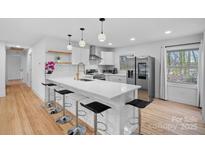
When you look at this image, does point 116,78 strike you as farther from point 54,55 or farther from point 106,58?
point 54,55

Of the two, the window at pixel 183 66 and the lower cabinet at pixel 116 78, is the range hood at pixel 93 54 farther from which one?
the window at pixel 183 66

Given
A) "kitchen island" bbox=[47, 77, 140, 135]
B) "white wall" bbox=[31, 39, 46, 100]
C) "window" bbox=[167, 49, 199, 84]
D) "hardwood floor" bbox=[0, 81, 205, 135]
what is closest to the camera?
"kitchen island" bbox=[47, 77, 140, 135]

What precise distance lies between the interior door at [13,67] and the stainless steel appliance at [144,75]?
995 cm

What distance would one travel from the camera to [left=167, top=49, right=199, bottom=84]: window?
13.0ft

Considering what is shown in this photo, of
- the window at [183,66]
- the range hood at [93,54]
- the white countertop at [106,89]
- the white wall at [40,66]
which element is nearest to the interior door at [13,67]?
the white wall at [40,66]

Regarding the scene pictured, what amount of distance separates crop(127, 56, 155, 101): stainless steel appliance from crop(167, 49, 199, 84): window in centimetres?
70

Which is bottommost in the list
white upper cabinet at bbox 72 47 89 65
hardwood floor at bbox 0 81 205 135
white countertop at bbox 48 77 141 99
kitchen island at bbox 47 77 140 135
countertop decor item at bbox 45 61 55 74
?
hardwood floor at bbox 0 81 205 135

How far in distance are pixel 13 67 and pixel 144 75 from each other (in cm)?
1072

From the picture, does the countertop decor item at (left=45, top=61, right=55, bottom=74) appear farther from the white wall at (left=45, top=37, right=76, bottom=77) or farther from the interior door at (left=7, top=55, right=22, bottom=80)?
the interior door at (left=7, top=55, right=22, bottom=80)

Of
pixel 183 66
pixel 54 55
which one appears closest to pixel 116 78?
pixel 183 66

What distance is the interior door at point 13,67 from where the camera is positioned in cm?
941

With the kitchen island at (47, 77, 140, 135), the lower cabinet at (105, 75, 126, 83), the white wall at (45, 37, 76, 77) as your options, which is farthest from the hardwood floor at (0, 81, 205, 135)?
the lower cabinet at (105, 75, 126, 83)
